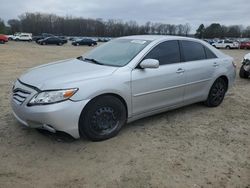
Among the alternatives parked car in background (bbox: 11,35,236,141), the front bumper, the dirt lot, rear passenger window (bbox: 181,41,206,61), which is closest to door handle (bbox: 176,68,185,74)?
parked car in background (bbox: 11,35,236,141)

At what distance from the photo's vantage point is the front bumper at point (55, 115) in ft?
12.1

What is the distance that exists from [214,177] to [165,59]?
7.50ft

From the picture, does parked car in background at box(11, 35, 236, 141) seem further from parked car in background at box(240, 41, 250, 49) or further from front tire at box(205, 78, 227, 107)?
parked car in background at box(240, 41, 250, 49)

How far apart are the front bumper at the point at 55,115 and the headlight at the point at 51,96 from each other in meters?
0.05

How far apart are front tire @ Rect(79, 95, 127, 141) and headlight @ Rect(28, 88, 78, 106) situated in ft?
1.08

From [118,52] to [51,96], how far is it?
1657 millimetres

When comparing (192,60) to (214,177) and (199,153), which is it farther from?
(214,177)

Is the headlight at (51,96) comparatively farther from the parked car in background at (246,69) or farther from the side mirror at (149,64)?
the parked car in background at (246,69)

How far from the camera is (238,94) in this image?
7.68 metres

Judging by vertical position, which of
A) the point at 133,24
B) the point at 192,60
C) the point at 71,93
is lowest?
the point at 71,93

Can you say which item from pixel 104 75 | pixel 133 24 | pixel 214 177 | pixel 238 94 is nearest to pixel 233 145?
pixel 214 177

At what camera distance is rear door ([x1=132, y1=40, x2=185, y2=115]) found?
14.7 feet

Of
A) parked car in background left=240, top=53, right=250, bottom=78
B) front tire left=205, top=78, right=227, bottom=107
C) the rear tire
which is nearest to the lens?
front tire left=205, top=78, right=227, bottom=107

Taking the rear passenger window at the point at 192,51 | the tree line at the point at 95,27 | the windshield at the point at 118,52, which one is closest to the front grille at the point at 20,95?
the windshield at the point at 118,52
